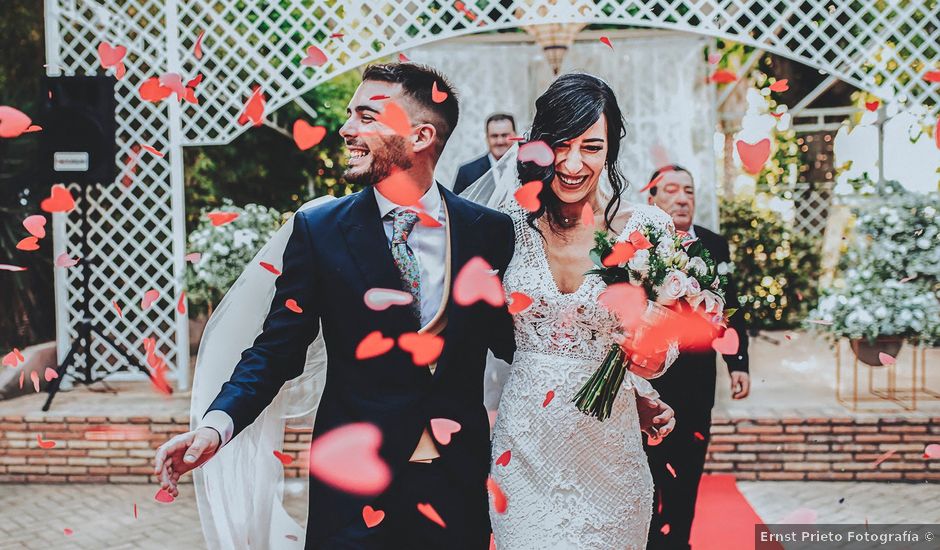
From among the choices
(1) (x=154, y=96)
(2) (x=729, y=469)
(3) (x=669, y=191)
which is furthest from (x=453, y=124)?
(1) (x=154, y=96)

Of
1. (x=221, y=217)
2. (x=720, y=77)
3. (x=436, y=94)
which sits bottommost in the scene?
(x=221, y=217)

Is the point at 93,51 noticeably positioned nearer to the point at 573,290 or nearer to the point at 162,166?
the point at 162,166

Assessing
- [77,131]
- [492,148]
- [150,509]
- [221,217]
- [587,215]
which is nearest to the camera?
[587,215]

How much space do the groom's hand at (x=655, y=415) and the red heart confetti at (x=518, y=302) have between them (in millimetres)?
532

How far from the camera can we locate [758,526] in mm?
5082

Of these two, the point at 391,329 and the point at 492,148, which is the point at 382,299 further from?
the point at 492,148

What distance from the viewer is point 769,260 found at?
435 inches

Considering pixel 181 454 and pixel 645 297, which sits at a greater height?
pixel 645 297

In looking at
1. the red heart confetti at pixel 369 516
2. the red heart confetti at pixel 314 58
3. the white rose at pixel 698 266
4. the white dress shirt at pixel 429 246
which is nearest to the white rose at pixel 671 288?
the white rose at pixel 698 266

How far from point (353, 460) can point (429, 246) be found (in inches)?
24.6

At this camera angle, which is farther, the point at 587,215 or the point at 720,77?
the point at 720,77

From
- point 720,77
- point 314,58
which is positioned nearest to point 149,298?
point 314,58

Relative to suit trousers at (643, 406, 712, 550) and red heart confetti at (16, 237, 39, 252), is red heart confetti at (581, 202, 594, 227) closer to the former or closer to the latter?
suit trousers at (643, 406, 712, 550)

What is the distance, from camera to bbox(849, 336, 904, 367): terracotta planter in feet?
21.6
